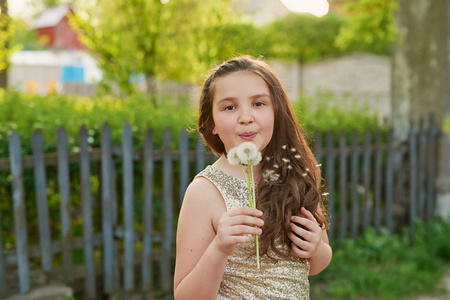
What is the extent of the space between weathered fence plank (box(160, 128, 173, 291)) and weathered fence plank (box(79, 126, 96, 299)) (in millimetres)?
587

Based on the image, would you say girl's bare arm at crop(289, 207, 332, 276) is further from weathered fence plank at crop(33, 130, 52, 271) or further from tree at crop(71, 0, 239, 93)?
tree at crop(71, 0, 239, 93)

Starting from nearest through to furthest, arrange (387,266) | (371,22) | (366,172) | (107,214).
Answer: (107,214) → (387,266) → (366,172) → (371,22)

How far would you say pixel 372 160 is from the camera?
5.82m

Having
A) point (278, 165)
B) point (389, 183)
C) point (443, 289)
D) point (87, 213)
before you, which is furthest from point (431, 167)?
point (278, 165)

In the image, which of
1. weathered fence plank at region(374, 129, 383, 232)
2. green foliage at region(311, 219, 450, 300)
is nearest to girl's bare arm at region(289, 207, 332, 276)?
green foliage at region(311, 219, 450, 300)

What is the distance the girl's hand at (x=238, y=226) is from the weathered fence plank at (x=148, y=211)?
253cm

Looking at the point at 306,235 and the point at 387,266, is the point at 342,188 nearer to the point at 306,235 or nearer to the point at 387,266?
the point at 387,266

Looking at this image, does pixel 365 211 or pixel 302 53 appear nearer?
pixel 365 211

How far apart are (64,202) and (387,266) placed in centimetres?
320

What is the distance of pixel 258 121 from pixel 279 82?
0.24 m

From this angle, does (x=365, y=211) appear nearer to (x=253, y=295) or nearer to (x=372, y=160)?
(x=372, y=160)

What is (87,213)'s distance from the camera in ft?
12.0

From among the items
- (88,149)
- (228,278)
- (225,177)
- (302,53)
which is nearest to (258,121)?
(225,177)

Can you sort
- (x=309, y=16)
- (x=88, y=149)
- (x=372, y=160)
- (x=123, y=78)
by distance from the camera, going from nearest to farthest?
1. (x=88, y=149)
2. (x=372, y=160)
3. (x=123, y=78)
4. (x=309, y=16)
